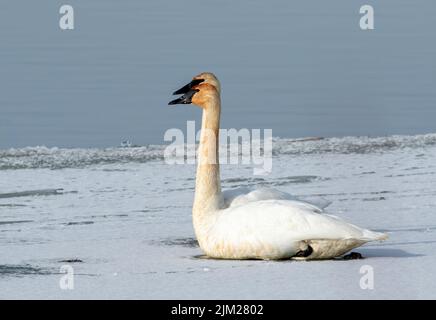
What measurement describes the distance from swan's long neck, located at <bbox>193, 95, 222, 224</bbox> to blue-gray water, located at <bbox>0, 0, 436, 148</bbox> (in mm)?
4349

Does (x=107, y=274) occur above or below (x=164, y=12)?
below

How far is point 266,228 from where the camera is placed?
7352mm

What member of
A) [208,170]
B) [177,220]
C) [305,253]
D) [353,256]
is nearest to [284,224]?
[305,253]

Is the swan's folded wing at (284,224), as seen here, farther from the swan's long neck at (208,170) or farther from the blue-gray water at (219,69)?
the blue-gray water at (219,69)

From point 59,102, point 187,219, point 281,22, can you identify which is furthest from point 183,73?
point 187,219

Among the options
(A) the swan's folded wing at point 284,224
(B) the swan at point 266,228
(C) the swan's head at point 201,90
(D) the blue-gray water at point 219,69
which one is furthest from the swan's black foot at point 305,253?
(D) the blue-gray water at point 219,69

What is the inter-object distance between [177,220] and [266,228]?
1.81m

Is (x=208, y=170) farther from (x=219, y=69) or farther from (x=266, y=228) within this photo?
(x=219, y=69)

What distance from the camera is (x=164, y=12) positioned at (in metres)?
22.8

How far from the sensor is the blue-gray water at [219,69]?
13.5 meters

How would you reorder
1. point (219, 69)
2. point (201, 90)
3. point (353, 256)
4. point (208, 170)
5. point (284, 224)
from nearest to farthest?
point (284, 224) < point (353, 256) < point (208, 170) < point (201, 90) < point (219, 69)

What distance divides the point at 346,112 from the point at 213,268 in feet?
23.4

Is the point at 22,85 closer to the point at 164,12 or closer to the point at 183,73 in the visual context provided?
the point at 183,73

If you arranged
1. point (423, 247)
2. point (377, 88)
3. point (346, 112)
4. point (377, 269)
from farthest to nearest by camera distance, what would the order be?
point (377, 88), point (346, 112), point (423, 247), point (377, 269)
